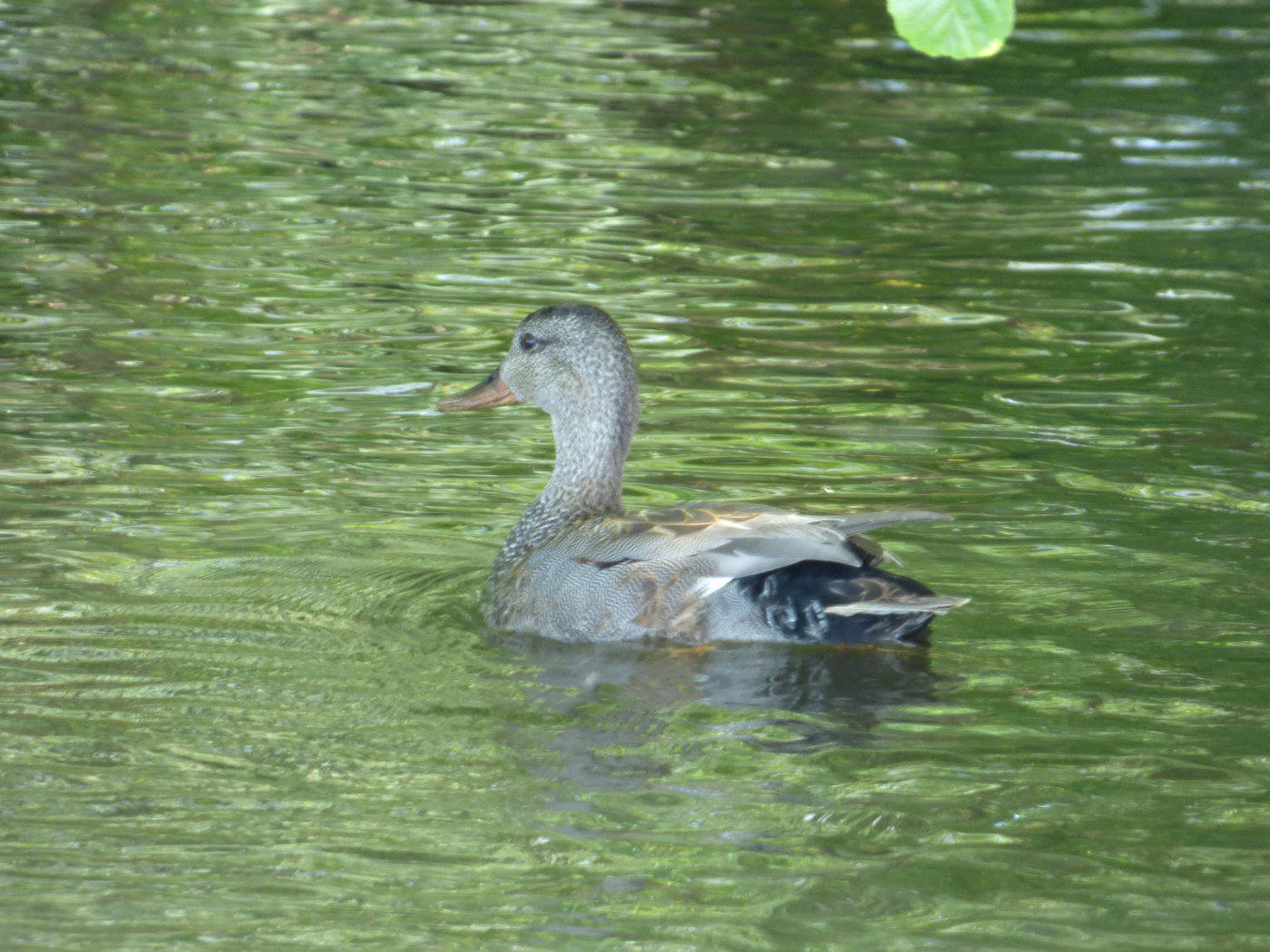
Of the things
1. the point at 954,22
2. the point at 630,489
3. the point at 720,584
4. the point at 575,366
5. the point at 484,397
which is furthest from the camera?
the point at 630,489

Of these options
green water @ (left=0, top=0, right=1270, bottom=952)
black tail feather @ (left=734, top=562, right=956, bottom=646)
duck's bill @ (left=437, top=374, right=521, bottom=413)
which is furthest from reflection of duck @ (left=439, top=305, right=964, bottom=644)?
duck's bill @ (left=437, top=374, right=521, bottom=413)

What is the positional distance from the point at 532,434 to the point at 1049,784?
4.73 meters

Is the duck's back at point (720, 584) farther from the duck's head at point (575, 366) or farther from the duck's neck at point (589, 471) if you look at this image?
the duck's head at point (575, 366)

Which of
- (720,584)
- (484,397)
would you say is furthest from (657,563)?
(484,397)

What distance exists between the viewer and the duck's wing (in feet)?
20.8

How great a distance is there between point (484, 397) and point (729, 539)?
85.0 inches

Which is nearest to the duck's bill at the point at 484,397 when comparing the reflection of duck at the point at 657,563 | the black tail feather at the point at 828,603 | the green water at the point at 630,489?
the green water at the point at 630,489

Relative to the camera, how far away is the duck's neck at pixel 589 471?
769 cm

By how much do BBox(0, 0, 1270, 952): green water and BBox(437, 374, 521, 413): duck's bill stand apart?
409mm

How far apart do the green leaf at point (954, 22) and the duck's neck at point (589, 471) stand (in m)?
4.64

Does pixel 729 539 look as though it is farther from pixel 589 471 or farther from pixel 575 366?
pixel 575 366

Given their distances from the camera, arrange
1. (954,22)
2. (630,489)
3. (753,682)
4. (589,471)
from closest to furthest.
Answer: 1. (954,22)
2. (753,682)
3. (589,471)
4. (630,489)

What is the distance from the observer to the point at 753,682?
6.45 metres

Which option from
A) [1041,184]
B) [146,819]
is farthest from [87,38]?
[146,819]
